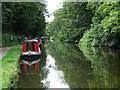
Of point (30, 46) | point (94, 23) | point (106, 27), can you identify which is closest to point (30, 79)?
point (30, 46)

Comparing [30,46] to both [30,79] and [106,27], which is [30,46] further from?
[106,27]

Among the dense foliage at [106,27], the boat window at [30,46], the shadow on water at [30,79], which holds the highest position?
the dense foliage at [106,27]

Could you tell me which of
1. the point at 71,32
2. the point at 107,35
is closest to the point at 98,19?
the point at 107,35

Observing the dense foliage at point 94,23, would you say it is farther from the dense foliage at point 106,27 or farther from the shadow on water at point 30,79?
the shadow on water at point 30,79

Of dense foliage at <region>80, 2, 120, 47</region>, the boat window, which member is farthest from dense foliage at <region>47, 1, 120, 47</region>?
the boat window

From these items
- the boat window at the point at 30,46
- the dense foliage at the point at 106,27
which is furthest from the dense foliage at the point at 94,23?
the boat window at the point at 30,46

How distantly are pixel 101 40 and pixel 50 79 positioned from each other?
3136 centimetres

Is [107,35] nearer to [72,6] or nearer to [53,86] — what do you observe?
[72,6]

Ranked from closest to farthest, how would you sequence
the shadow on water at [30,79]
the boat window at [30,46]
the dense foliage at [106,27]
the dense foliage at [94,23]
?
the shadow on water at [30,79] → the boat window at [30,46] → the dense foliage at [106,27] → the dense foliage at [94,23]

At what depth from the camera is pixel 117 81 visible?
46.3 ft

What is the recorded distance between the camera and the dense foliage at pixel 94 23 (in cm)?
3478

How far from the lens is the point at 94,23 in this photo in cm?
5078

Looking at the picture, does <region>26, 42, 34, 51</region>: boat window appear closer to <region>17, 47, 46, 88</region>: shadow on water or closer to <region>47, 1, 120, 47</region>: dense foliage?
<region>17, 47, 46, 88</region>: shadow on water

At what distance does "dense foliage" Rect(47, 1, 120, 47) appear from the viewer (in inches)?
1369
